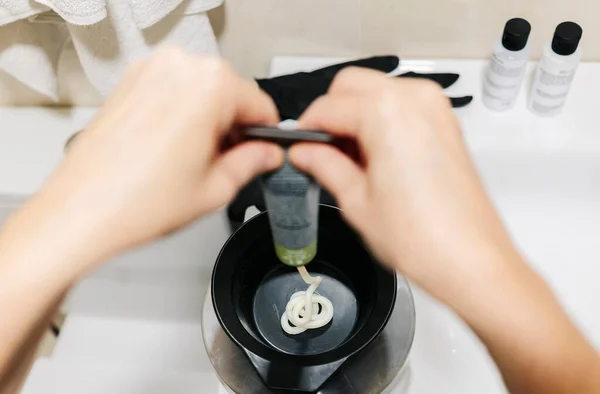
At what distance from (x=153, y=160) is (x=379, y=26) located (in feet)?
1.36

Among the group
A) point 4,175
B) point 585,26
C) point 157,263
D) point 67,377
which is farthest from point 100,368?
Result: point 585,26

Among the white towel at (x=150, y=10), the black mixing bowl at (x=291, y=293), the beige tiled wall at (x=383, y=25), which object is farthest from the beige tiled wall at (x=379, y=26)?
the black mixing bowl at (x=291, y=293)

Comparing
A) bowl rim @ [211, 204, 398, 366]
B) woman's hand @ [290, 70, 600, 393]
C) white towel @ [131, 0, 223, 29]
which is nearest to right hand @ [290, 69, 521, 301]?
woman's hand @ [290, 70, 600, 393]

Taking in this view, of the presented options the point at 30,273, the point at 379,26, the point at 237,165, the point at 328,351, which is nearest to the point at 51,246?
the point at 30,273

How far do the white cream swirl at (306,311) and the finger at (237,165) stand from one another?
0.15 meters

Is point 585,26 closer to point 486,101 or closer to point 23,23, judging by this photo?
point 486,101

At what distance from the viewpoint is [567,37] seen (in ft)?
2.06

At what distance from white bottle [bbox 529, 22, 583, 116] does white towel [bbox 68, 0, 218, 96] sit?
1.18 ft

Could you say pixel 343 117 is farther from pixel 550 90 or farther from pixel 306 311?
pixel 550 90

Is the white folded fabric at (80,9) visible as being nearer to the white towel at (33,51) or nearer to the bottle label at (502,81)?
the white towel at (33,51)

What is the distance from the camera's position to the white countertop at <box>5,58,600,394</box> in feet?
2.19

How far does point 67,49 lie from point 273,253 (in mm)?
370

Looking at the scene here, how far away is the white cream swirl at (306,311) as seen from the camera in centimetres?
56

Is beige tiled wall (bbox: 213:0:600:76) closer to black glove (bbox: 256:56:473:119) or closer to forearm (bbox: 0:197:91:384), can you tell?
black glove (bbox: 256:56:473:119)
